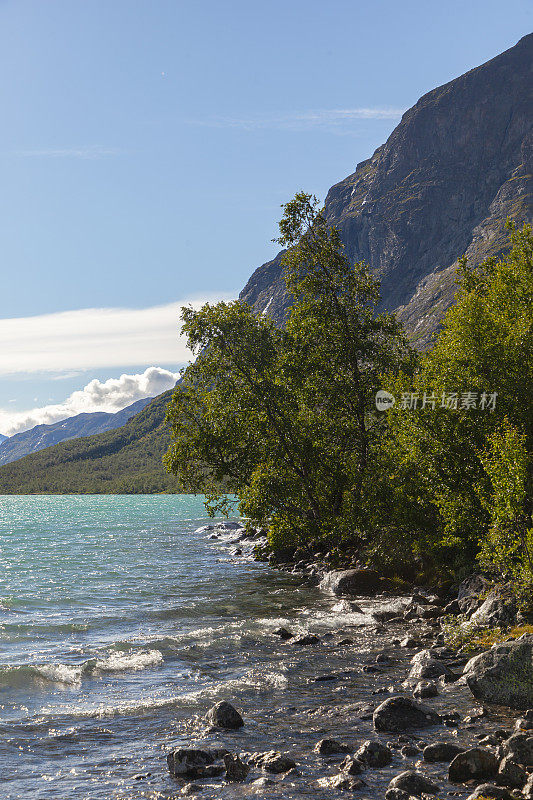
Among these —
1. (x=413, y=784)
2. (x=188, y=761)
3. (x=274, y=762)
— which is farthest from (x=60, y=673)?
(x=413, y=784)

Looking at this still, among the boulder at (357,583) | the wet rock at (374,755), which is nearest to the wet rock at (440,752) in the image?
the wet rock at (374,755)

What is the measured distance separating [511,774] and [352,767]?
8.71 feet

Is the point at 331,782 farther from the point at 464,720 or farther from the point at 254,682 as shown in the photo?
the point at 254,682

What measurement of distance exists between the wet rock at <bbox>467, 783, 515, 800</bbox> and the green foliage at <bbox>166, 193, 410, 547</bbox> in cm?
2641

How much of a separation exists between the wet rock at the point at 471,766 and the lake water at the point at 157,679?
119 cm

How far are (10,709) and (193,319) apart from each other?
2468 centimetres

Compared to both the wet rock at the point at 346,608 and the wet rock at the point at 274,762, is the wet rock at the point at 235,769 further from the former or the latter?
the wet rock at the point at 346,608

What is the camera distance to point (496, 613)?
775 inches

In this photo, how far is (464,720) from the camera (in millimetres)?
12984

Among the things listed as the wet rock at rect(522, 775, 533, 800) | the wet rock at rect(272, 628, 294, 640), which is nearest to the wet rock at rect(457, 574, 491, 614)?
the wet rock at rect(272, 628, 294, 640)

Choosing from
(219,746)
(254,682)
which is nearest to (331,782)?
(219,746)

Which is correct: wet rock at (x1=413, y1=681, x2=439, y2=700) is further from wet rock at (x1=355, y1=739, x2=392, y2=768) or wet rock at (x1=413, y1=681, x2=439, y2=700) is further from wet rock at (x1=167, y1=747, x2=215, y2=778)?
wet rock at (x1=167, y1=747, x2=215, y2=778)

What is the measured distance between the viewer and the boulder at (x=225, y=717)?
1364cm

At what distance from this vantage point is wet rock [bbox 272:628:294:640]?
22.1m
